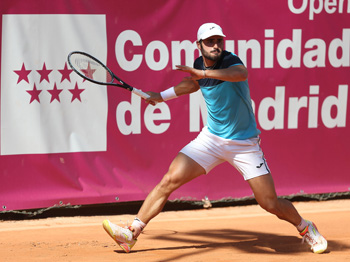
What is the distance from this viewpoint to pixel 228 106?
470cm

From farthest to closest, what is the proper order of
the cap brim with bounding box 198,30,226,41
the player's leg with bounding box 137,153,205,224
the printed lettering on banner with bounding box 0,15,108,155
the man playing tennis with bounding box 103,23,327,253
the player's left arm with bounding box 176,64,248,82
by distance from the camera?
the printed lettering on banner with bounding box 0,15,108,155
the player's leg with bounding box 137,153,205,224
the man playing tennis with bounding box 103,23,327,253
the cap brim with bounding box 198,30,226,41
the player's left arm with bounding box 176,64,248,82

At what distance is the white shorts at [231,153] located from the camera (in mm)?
4750

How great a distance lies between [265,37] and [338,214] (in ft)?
6.10

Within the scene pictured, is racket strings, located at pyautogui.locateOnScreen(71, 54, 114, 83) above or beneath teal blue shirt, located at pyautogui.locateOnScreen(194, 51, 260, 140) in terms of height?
above

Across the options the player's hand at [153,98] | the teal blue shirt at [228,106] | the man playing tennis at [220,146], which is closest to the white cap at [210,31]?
the man playing tennis at [220,146]

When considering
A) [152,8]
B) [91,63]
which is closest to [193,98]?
[152,8]

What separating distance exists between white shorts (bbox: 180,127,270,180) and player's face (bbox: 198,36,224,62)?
589 millimetres

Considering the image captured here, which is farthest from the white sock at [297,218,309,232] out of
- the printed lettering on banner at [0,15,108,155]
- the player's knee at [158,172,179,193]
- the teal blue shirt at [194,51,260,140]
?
the printed lettering on banner at [0,15,108,155]

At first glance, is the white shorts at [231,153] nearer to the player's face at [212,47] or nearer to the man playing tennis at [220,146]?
the man playing tennis at [220,146]

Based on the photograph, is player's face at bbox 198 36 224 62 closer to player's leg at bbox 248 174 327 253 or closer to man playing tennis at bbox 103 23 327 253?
man playing tennis at bbox 103 23 327 253

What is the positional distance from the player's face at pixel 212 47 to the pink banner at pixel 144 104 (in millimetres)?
1566

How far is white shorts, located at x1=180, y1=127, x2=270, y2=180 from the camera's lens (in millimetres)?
4750

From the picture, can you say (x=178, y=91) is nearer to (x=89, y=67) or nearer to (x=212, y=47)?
(x=212, y=47)

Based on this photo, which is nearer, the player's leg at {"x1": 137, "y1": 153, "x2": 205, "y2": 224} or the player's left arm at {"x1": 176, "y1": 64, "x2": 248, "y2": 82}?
the player's left arm at {"x1": 176, "y1": 64, "x2": 248, "y2": 82}
